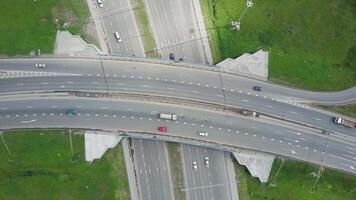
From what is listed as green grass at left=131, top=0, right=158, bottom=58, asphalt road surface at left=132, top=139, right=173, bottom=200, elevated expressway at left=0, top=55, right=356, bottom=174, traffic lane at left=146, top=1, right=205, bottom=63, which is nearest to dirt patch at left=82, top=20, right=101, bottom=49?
elevated expressway at left=0, top=55, right=356, bottom=174

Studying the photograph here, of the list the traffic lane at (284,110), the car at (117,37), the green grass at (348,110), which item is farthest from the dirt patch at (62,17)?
the green grass at (348,110)

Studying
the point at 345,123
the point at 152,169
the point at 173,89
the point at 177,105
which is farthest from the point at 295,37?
the point at 152,169

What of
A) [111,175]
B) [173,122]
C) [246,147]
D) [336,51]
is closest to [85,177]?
[111,175]

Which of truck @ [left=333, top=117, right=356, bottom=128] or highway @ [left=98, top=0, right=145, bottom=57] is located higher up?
highway @ [left=98, top=0, right=145, bottom=57]

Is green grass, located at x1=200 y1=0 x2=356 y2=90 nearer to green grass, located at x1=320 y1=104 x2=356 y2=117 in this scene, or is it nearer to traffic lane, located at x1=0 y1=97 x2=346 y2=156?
green grass, located at x1=320 y1=104 x2=356 y2=117

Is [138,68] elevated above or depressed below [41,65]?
below

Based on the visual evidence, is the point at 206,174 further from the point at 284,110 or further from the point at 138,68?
the point at 138,68

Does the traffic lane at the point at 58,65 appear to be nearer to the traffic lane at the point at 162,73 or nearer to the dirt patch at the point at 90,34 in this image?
the traffic lane at the point at 162,73
